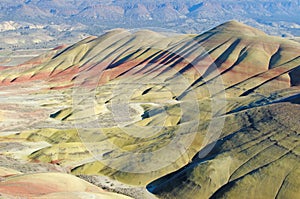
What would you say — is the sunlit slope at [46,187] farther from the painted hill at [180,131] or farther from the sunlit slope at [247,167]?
the sunlit slope at [247,167]

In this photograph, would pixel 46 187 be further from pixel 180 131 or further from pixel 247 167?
pixel 180 131

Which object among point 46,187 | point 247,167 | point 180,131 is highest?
point 46,187

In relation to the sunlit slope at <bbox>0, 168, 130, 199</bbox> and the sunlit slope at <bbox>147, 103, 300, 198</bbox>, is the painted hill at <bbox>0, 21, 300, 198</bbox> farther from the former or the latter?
the sunlit slope at <bbox>0, 168, 130, 199</bbox>

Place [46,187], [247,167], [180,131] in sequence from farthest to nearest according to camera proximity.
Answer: [180,131], [247,167], [46,187]

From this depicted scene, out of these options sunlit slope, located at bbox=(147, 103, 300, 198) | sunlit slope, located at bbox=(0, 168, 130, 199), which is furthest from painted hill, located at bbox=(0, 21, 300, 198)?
sunlit slope, located at bbox=(0, 168, 130, 199)

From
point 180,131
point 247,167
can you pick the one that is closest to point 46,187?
point 247,167

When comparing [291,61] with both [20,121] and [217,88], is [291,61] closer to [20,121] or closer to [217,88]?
[217,88]

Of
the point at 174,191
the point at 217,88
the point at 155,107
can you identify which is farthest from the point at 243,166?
the point at 217,88

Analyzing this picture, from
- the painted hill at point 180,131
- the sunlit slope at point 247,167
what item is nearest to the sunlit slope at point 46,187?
the painted hill at point 180,131
